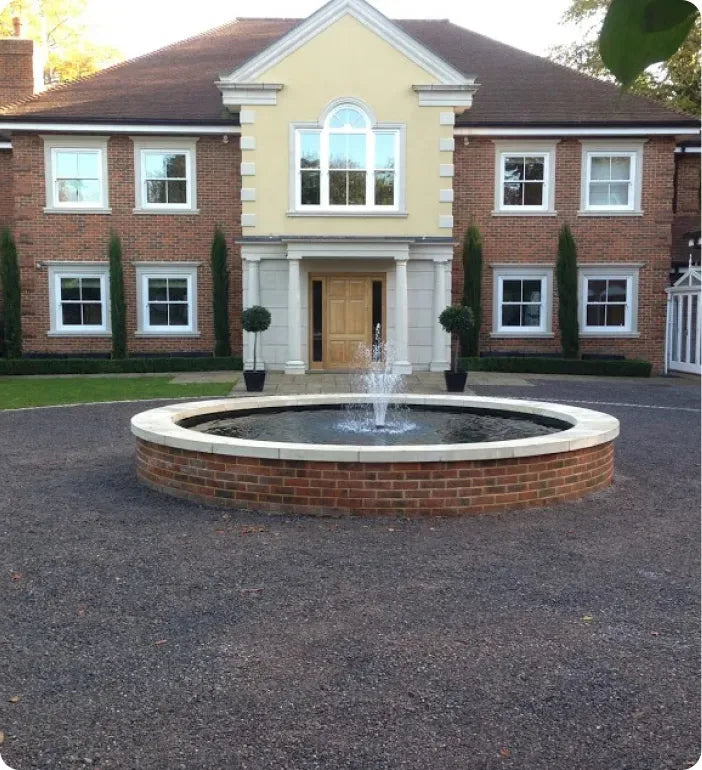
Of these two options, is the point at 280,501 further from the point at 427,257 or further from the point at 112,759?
the point at 427,257

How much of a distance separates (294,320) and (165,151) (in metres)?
5.88

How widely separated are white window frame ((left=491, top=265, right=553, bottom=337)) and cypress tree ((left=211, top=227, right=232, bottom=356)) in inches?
279

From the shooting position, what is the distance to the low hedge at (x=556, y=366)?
68.5 ft

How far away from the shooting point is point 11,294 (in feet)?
70.1

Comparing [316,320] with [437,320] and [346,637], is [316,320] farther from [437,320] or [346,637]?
[346,637]

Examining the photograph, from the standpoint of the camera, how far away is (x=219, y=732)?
3.46 meters

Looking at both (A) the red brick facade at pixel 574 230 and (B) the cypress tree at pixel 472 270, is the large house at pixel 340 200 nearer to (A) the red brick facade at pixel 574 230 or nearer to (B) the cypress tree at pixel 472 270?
(A) the red brick facade at pixel 574 230

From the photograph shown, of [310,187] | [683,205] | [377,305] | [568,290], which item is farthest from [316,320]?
[683,205]

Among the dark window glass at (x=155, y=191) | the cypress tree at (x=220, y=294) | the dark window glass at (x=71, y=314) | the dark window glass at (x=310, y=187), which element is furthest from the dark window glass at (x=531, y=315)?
the dark window glass at (x=71, y=314)

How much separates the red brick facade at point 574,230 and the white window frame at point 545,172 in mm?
133

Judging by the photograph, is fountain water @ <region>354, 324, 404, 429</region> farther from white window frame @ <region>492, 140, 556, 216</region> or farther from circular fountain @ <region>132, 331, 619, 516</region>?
circular fountain @ <region>132, 331, 619, 516</region>

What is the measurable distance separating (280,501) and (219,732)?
3.80 meters

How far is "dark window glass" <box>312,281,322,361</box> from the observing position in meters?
21.5

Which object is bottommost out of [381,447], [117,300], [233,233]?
[381,447]
